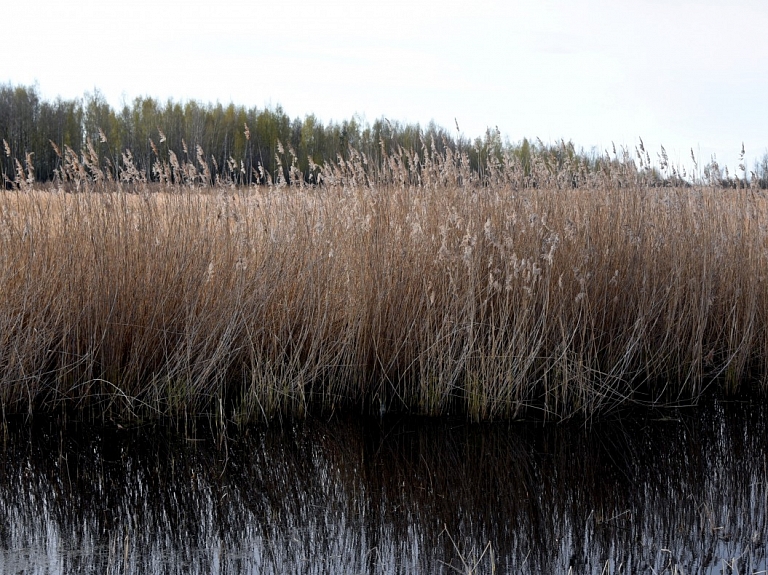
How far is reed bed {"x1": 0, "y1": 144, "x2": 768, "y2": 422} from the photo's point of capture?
13.7ft

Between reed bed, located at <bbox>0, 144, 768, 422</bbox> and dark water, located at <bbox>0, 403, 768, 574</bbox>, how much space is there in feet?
0.90

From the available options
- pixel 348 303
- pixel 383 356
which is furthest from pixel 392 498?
pixel 348 303

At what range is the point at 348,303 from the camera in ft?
14.6

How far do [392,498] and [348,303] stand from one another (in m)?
1.56

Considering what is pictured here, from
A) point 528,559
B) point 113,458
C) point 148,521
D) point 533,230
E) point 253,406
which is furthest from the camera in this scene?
point 533,230

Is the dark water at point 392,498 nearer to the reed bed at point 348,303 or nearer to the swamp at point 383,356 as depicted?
the swamp at point 383,356

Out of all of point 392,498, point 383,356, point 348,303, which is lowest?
point 392,498

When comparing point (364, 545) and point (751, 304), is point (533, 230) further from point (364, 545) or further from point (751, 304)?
point (364, 545)

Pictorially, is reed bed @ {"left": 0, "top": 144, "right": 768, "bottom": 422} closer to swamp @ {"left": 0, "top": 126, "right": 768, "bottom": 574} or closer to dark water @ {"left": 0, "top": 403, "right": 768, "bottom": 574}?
swamp @ {"left": 0, "top": 126, "right": 768, "bottom": 574}

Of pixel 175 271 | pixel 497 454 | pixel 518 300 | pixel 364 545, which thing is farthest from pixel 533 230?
pixel 364 545

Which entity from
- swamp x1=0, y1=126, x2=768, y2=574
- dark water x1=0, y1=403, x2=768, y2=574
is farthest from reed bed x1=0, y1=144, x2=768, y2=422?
dark water x1=0, y1=403, x2=768, y2=574

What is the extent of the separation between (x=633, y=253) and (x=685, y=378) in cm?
92

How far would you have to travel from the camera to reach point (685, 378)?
484 centimetres

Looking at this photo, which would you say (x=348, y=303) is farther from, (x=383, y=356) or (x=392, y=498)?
(x=392, y=498)
